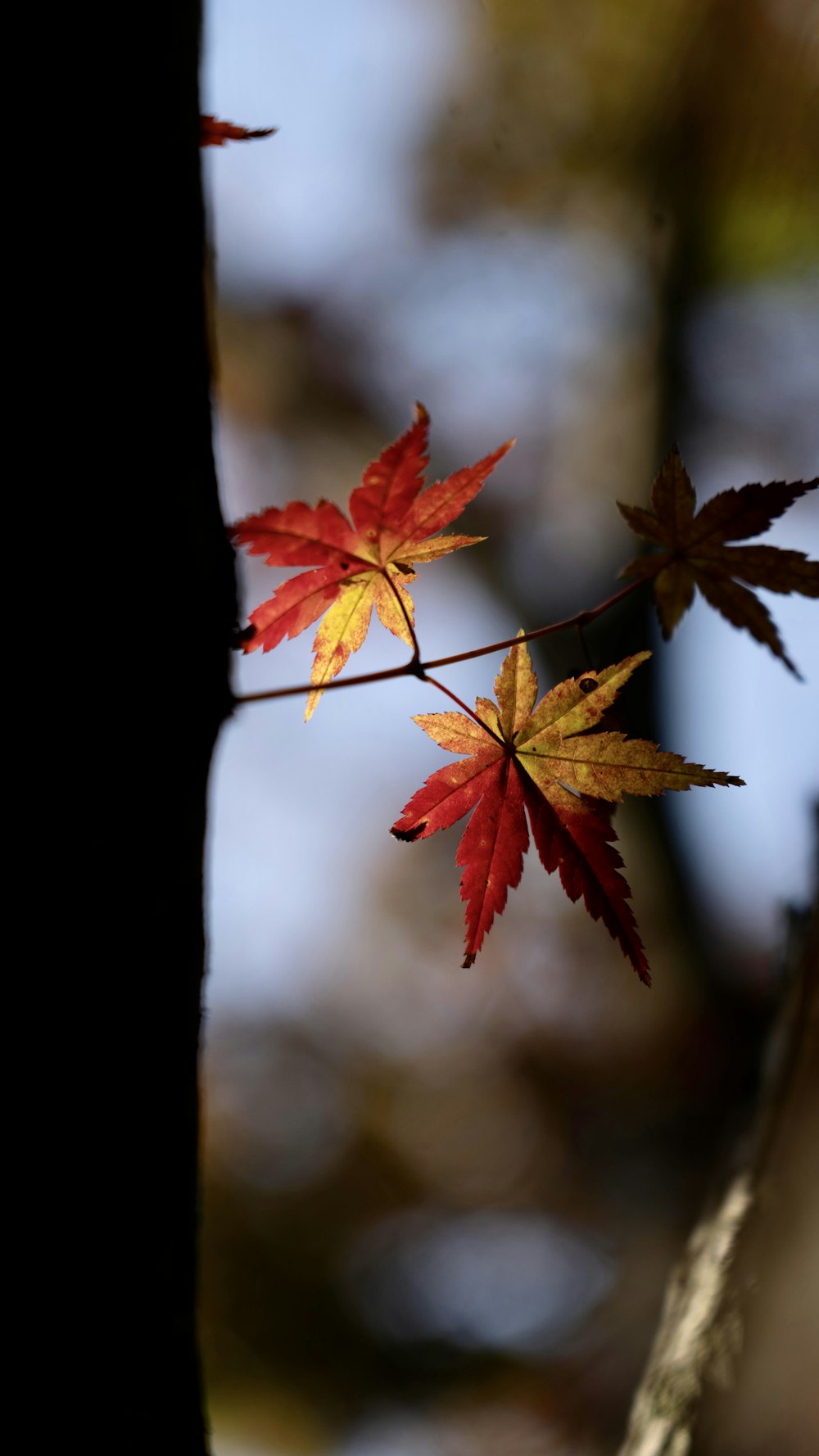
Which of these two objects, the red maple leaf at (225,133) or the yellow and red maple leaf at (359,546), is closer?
the yellow and red maple leaf at (359,546)

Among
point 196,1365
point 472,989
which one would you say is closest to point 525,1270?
point 472,989

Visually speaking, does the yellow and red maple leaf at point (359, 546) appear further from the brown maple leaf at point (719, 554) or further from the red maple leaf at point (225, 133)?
the red maple leaf at point (225, 133)

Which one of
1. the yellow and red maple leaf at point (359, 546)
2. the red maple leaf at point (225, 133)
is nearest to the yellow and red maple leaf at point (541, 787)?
the yellow and red maple leaf at point (359, 546)

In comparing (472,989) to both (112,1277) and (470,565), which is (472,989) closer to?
(470,565)

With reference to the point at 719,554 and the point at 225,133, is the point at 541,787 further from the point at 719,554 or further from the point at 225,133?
the point at 225,133

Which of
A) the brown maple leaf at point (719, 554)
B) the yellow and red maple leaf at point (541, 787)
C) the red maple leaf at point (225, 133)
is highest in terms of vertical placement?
the red maple leaf at point (225, 133)

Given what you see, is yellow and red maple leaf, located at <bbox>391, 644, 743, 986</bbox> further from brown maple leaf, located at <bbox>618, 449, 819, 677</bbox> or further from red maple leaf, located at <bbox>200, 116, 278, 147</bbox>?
red maple leaf, located at <bbox>200, 116, 278, 147</bbox>

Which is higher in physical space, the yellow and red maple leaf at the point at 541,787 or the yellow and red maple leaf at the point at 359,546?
the yellow and red maple leaf at the point at 359,546
